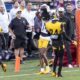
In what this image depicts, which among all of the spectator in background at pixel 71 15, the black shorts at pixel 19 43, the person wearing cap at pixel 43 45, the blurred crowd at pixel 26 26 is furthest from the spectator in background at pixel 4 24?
the person wearing cap at pixel 43 45

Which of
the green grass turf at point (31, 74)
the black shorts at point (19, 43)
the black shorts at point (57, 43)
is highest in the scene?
the black shorts at point (57, 43)

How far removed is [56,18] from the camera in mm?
15172

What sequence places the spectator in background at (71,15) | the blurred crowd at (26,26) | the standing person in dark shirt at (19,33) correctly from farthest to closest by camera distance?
1. the standing person in dark shirt at (19,33)
2. the spectator in background at (71,15)
3. the blurred crowd at (26,26)

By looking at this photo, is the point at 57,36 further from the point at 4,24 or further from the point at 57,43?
the point at 4,24

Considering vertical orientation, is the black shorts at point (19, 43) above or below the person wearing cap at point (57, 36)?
Result: below

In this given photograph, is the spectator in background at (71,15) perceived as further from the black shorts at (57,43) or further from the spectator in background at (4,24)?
the black shorts at (57,43)

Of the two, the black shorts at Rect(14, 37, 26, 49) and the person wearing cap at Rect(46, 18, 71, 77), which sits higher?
the person wearing cap at Rect(46, 18, 71, 77)

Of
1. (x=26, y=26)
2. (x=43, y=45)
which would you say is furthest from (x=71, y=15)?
(x=43, y=45)

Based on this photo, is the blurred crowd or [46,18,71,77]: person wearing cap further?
the blurred crowd

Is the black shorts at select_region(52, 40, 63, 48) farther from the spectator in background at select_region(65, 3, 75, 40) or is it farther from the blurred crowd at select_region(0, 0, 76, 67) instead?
the spectator in background at select_region(65, 3, 75, 40)

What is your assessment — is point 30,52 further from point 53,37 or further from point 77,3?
point 53,37

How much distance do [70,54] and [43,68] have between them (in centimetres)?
197

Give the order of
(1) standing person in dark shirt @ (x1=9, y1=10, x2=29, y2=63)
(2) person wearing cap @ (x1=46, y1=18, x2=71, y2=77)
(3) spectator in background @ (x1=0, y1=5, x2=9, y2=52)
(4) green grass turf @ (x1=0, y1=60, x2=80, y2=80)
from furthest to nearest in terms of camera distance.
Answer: (3) spectator in background @ (x1=0, y1=5, x2=9, y2=52)
(1) standing person in dark shirt @ (x1=9, y1=10, x2=29, y2=63)
(2) person wearing cap @ (x1=46, y1=18, x2=71, y2=77)
(4) green grass turf @ (x1=0, y1=60, x2=80, y2=80)

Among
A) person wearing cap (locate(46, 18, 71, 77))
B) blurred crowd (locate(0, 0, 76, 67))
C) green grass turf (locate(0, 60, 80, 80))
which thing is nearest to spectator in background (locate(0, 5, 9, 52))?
blurred crowd (locate(0, 0, 76, 67))
